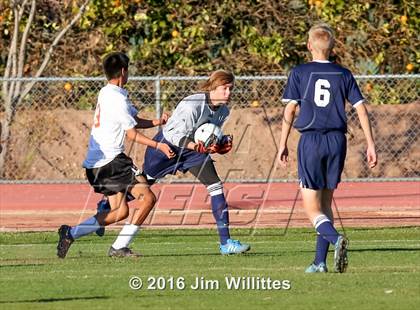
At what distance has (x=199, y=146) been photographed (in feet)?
38.8

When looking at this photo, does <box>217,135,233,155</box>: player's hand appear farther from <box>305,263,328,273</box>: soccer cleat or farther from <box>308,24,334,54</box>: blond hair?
<box>308,24,334,54</box>: blond hair

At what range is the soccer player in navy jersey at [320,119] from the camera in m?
9.72

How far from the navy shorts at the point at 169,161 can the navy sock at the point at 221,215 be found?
1.45 feet

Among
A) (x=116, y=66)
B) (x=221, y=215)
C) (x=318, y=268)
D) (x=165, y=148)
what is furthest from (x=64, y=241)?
(x=318, y=268)

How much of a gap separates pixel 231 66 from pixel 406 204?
5.75 m

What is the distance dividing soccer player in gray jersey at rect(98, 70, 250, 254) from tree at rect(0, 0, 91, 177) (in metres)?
7.83

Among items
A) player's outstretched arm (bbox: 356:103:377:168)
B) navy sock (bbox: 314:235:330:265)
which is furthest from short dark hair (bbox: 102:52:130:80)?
navy sock (bbox: 314:235:330:265)

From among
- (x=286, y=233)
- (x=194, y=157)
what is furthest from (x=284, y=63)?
(x=194, y=157)

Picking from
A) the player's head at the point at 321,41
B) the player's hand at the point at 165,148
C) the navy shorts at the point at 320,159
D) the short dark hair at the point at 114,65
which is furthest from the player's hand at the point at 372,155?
the short dark hair at the point at 114,65

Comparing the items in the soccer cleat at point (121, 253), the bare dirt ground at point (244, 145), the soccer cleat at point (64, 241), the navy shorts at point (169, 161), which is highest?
the navy shorts at point (169, 161)

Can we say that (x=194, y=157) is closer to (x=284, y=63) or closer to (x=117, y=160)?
(x=117, y=160)

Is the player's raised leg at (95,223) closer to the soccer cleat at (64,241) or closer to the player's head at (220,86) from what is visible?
the soccer cleat at (64,241)

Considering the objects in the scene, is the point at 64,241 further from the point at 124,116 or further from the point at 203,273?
the point at 203,273

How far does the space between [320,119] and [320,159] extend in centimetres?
33
